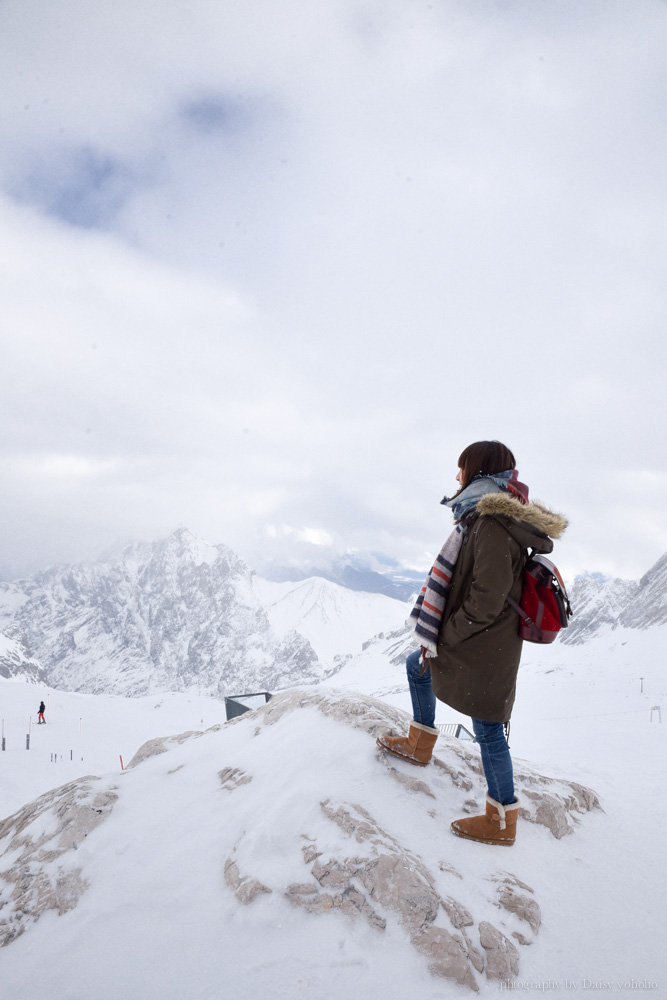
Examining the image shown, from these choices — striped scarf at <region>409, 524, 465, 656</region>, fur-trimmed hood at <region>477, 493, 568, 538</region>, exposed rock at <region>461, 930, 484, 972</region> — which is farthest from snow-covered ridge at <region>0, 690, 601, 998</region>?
fur-trimmed hood at <region>477, 493, 568, 538</region>

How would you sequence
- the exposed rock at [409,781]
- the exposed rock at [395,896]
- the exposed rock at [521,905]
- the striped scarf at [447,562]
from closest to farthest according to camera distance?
1. the exposed rock at [395,896]
2. the exposed rock at [521,905]
3. the striped scarf at [447,562]
4. the exposed rock at [409,781]

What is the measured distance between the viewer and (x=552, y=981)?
2664mm

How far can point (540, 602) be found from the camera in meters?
3.44

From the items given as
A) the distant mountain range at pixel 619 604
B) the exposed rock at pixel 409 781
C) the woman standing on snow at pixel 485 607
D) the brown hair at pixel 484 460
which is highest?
the brown hair at pixel 484 460

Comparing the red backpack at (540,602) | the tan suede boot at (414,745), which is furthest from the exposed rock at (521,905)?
the red backpack at (540,602)

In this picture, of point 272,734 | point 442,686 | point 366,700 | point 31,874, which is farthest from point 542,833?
point 31,874

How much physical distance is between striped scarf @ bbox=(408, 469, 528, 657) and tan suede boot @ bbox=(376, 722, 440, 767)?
3.61 ft

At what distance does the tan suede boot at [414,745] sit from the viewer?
4320mm

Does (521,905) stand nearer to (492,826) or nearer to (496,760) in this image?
(492,826)

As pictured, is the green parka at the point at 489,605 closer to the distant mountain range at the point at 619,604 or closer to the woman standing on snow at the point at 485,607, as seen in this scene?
the woman standing on snow at the point at 485,607

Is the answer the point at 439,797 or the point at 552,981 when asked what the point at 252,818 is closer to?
the point at 439,797

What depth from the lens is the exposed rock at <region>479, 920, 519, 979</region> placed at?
2.67m

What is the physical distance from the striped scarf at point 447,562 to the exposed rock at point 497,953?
1630mm

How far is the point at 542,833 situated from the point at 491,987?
5.77 feet
